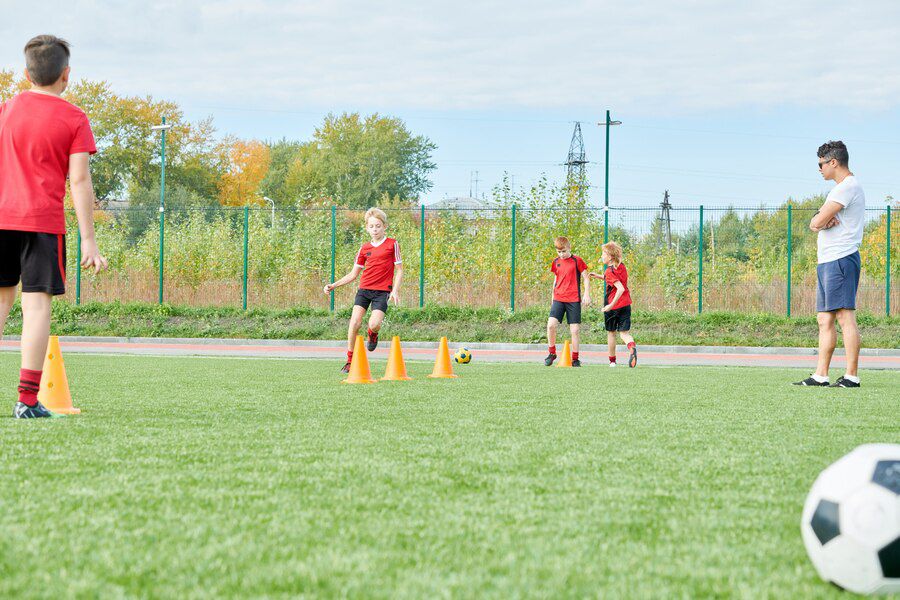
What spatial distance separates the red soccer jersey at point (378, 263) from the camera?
11.1 m

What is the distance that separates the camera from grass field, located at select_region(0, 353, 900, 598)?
243 centimetres

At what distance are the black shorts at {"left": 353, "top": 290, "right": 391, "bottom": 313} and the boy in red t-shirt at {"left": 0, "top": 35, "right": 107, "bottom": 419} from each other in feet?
18.8

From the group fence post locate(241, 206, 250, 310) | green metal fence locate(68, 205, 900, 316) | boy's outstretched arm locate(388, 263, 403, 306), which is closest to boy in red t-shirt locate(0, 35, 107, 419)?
boy's outstretched arm locate(388, 263, 403, 306)

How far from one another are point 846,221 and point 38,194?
6.69 metres

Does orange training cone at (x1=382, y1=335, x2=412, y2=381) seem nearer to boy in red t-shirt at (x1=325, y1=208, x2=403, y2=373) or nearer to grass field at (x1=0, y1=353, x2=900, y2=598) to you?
boy in red t-shirt at (x1=325, y1=208, x2=403, y2=373)

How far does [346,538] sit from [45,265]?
11.1ft

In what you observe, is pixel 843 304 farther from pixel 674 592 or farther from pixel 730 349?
pixel 730 349

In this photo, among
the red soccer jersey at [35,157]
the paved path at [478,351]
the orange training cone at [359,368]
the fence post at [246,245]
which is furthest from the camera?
the fence post at [246,245]

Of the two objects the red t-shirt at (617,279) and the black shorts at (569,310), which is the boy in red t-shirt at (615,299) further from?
the black shorts at (569,310)

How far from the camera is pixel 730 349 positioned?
19.5 meters

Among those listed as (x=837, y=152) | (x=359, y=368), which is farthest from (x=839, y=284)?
(x=359, y=368)

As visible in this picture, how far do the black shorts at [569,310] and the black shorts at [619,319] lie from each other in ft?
1.66

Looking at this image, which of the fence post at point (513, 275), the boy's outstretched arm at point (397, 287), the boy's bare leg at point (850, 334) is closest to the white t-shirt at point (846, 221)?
the boy's bare leg at point (850, 334)

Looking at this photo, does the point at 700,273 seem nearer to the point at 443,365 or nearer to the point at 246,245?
the point at 246,245
